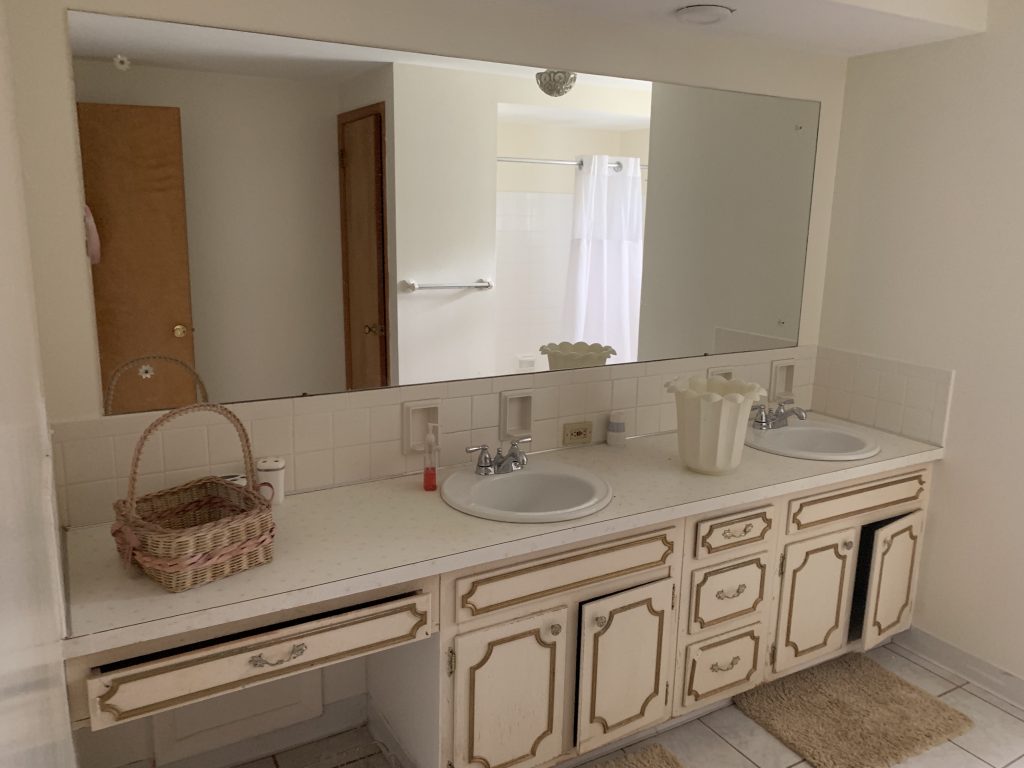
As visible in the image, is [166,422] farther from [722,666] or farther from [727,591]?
[722,666]

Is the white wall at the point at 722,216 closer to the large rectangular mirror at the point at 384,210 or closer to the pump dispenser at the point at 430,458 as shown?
the large rectangular mirror at the point at 384,210

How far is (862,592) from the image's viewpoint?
2793 mm

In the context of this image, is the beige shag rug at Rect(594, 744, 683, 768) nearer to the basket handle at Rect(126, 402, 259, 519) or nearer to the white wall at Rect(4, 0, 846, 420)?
the basket handle at Rect(126, 402, 259, 519)

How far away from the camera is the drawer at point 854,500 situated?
2.43 m

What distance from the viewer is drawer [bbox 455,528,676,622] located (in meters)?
1.86

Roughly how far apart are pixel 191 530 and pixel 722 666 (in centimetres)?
160

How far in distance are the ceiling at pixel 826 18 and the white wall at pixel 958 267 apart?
13 centimetres

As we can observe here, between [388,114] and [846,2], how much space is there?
4.26ft

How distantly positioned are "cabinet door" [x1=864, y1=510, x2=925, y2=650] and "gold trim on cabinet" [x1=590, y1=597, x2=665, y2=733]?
90cm

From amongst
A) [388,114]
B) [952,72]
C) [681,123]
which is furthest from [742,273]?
[388,114]

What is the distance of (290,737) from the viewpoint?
7.49 feet

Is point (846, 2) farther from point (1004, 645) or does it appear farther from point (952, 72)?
point (1004, 645)

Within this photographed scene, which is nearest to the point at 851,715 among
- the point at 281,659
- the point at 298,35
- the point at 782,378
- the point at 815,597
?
the point at 815,597

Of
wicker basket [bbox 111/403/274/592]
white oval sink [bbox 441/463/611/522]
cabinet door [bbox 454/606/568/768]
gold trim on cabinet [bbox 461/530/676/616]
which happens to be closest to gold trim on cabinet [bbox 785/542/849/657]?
gold trim on cabinet [bbox 461/530/676/616]
